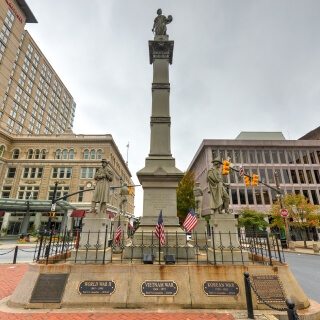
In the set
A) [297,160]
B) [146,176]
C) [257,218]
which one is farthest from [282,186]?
[146,176]

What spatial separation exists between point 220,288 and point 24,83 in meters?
75.3

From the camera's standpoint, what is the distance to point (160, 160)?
10.6 meters

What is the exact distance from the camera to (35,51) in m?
68.3

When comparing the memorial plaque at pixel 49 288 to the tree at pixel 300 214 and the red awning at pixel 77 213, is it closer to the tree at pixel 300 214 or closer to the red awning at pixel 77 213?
the tree at pixel 300 214

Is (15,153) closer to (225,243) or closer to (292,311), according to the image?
(225,243)

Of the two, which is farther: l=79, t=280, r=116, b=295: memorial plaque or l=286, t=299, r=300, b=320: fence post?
l=79, t=280, r=116, b=295: memorial plaque

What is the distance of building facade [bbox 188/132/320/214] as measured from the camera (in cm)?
4431

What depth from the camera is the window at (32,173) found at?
43062 mm

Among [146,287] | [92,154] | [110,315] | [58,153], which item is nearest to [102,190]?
[146,287]

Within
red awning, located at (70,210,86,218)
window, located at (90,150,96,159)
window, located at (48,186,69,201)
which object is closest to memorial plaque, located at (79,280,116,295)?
red awning, located at (70,210,86,218)

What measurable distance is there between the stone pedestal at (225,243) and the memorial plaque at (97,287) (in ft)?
11.3

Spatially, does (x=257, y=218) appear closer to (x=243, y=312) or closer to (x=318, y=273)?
(x=318, y=273)

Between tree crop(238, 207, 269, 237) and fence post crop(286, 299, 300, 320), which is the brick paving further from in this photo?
tree crop(238, 207, 269, 237)

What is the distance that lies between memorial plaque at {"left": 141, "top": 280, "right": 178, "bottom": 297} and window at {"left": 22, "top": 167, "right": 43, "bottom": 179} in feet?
147
